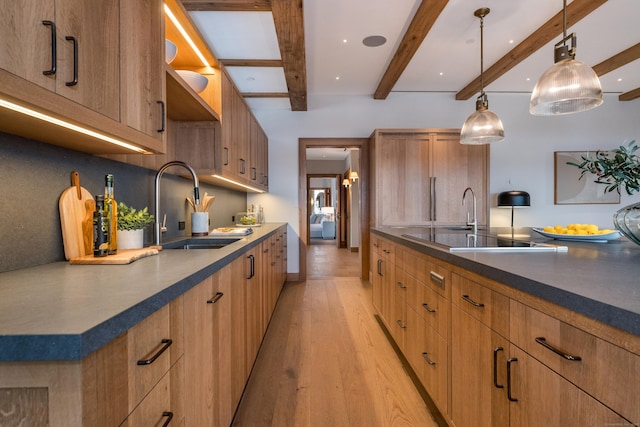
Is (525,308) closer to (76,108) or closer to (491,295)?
(491,295)

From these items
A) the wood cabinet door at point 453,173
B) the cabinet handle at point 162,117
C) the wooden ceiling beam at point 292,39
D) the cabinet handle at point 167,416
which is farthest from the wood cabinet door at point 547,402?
the wood cabinet door at point 453,173

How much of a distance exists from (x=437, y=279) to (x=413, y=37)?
2446 millimetres

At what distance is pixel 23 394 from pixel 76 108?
0.77 m

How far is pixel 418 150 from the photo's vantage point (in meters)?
4.33

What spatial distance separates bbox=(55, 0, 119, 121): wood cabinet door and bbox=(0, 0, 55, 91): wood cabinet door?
0.04 m

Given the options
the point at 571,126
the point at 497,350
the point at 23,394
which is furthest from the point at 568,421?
the point at 571,126

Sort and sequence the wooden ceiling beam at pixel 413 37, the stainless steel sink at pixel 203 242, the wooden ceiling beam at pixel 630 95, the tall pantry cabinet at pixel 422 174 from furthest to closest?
the wooden ceiling beam at pixel 630 95, the tall pantry cabinet at pixel 422 174, the wooden ceiling beam at pixel 413 37, the stainless steel sink at pixel 203 242

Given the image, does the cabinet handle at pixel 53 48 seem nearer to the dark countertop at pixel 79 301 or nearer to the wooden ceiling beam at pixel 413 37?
the dark countertop at pixel 79 301

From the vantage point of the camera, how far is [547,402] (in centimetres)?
86

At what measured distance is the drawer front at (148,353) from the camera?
70cm

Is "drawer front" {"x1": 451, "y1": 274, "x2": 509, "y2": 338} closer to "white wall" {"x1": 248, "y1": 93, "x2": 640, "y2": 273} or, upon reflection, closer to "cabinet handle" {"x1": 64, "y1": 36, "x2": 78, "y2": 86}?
"cabinet handle" {"x1": 64, "y1": 36, "x2": 78, "y2": 86}

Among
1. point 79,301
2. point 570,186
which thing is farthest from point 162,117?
point 570,186

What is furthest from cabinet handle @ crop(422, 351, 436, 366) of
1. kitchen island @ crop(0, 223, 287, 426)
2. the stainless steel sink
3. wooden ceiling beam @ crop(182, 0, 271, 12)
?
wooden ceiling beam @ crop(182, 0, 271, 12)

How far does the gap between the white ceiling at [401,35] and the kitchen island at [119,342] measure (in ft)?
7.66
